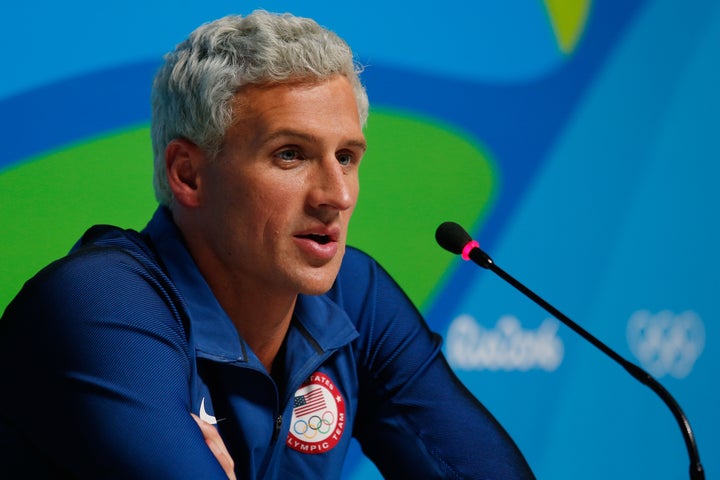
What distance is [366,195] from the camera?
6.31 ft

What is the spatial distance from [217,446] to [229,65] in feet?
1.63

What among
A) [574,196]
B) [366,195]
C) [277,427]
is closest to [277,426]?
[277,427]

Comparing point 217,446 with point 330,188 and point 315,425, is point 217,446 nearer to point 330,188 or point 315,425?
point 315,425

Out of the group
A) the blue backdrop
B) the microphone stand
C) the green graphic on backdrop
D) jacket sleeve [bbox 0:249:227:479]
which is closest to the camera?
jacket sleeve [bbox 0:249:227:479]

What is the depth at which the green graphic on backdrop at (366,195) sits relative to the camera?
1.59 m

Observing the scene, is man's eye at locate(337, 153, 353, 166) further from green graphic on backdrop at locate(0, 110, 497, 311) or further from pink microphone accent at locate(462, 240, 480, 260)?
green graphic on backdrop at locate(0, 110, 497, 311)

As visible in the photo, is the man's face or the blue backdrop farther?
the blue backdrop

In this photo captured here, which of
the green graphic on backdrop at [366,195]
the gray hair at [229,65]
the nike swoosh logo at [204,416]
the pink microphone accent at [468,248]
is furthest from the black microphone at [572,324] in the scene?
the green graphic on backdrop at [366,195]

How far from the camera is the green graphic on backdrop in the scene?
1593 mm

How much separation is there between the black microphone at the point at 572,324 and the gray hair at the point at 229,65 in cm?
27

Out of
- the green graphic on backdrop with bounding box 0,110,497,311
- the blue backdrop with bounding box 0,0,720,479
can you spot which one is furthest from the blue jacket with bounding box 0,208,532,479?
the blue backdrop with bounding box 0,0,720,479

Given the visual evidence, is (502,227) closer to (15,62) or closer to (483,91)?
(483,91)

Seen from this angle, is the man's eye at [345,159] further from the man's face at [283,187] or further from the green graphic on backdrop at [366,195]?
the green graphic on backdrop at [366,195]

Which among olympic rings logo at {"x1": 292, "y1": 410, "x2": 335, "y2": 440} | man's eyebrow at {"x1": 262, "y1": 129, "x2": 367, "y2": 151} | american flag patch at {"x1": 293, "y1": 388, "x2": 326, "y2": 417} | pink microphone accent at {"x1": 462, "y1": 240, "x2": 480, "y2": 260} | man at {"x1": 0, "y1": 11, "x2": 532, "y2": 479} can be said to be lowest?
olympic rings logo at {"x1": 292, "y1": 410, "x2": 335, "y2": 440}
